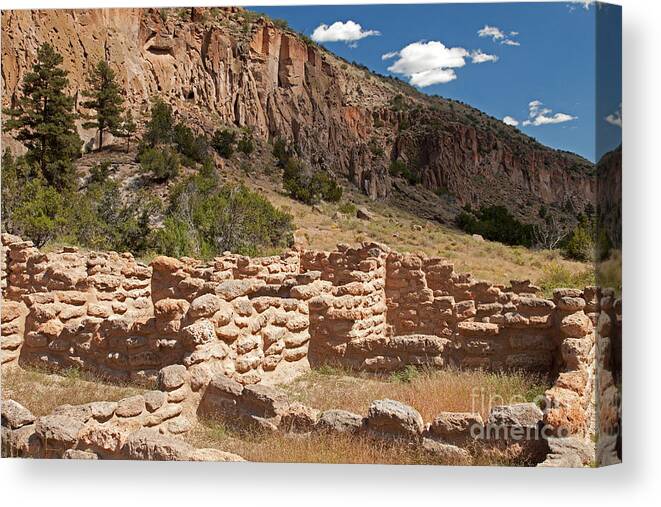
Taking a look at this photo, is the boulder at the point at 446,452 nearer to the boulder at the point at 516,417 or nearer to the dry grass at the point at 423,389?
the boulder at the point at 516,417

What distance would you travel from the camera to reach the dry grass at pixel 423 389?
6.48 metres

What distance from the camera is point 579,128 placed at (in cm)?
691

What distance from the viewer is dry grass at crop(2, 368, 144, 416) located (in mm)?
6750

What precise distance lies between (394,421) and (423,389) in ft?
5.54

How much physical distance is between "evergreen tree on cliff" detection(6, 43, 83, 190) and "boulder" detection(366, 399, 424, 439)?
367 inches

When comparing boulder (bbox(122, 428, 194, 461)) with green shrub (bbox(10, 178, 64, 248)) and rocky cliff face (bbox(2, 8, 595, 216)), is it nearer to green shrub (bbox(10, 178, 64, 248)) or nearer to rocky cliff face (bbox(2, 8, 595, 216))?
green shrub (bbox(10, 178, 64, 248))

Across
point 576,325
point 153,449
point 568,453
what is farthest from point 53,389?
point 576,325

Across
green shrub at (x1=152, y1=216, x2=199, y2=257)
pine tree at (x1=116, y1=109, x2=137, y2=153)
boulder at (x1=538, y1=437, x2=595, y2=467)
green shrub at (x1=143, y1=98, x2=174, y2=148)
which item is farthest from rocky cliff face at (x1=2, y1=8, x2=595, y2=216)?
boulder at (x1=538, y1=437, x2=595, y2=467)

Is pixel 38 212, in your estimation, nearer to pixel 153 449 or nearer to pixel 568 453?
pixel 153 449

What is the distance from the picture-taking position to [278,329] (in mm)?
7520

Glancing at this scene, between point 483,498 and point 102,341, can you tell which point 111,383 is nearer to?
point 102,341

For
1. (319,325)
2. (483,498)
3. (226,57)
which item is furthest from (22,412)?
(226,57)

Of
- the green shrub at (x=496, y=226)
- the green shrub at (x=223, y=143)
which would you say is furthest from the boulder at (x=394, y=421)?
the green shrub at (x=223, y=143)

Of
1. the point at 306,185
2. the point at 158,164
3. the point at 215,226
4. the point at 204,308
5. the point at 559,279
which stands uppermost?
the point at 306,185
